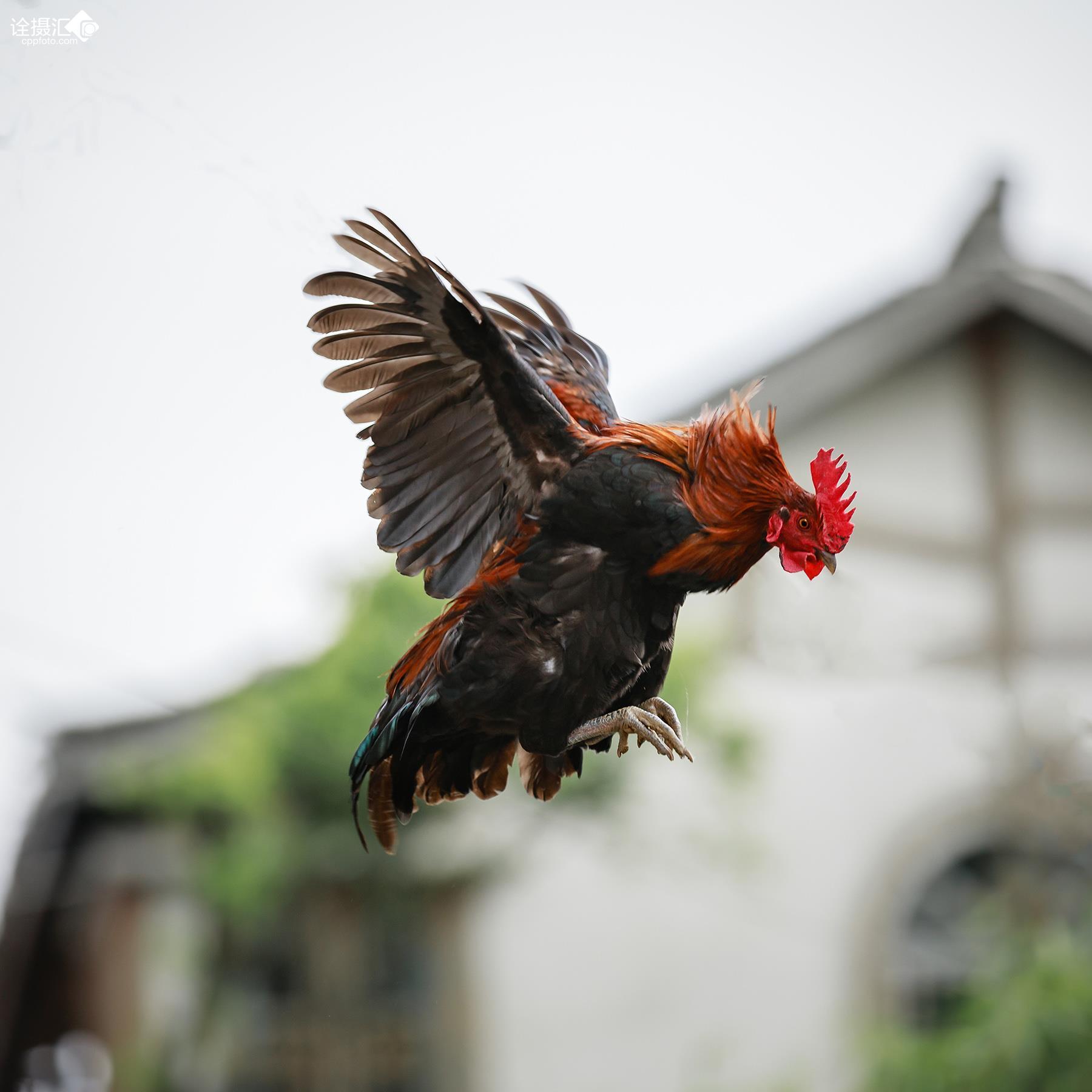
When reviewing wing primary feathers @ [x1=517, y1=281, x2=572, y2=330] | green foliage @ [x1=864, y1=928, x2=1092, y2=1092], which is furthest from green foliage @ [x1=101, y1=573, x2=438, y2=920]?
wing primary feathers @ [x1=517, y1=281, x2=572, y2=330]

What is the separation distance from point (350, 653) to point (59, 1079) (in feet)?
8.22

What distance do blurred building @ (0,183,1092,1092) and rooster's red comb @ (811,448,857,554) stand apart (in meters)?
3.84

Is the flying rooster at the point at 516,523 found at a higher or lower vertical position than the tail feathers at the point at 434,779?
higher

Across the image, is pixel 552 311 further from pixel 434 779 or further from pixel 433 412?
pixel 434 779

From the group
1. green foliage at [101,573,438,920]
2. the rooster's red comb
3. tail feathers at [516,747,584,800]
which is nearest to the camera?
the rooster's red comb

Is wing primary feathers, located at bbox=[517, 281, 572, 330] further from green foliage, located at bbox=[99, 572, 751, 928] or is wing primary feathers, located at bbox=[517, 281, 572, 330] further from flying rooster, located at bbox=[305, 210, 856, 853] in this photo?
green foliage, located at bbox=[99, 572, 751, 928]

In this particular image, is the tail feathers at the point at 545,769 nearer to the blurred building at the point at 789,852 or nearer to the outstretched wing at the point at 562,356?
the outstretched wing at the point at 562,356

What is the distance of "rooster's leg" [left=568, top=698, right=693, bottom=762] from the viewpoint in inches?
45.4

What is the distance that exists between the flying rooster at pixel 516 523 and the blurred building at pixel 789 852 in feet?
12.5

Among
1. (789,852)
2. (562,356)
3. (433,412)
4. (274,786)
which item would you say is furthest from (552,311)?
(789,852)

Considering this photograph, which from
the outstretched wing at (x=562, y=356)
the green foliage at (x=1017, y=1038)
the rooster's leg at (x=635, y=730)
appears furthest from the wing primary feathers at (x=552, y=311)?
the green foliage at (x=1017, y=1038)

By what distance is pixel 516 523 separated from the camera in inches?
45.6

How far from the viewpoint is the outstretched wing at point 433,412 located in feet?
3.63

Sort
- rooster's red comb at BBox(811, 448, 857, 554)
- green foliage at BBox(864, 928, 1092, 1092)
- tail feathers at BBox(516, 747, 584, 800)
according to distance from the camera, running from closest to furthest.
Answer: rooster's red comb at BBox(811, 448, 857, 554) → tail feathers at BBox(516, 747, 584, 800) → green foliage at BBox(864, 928, 1092, 1092)
